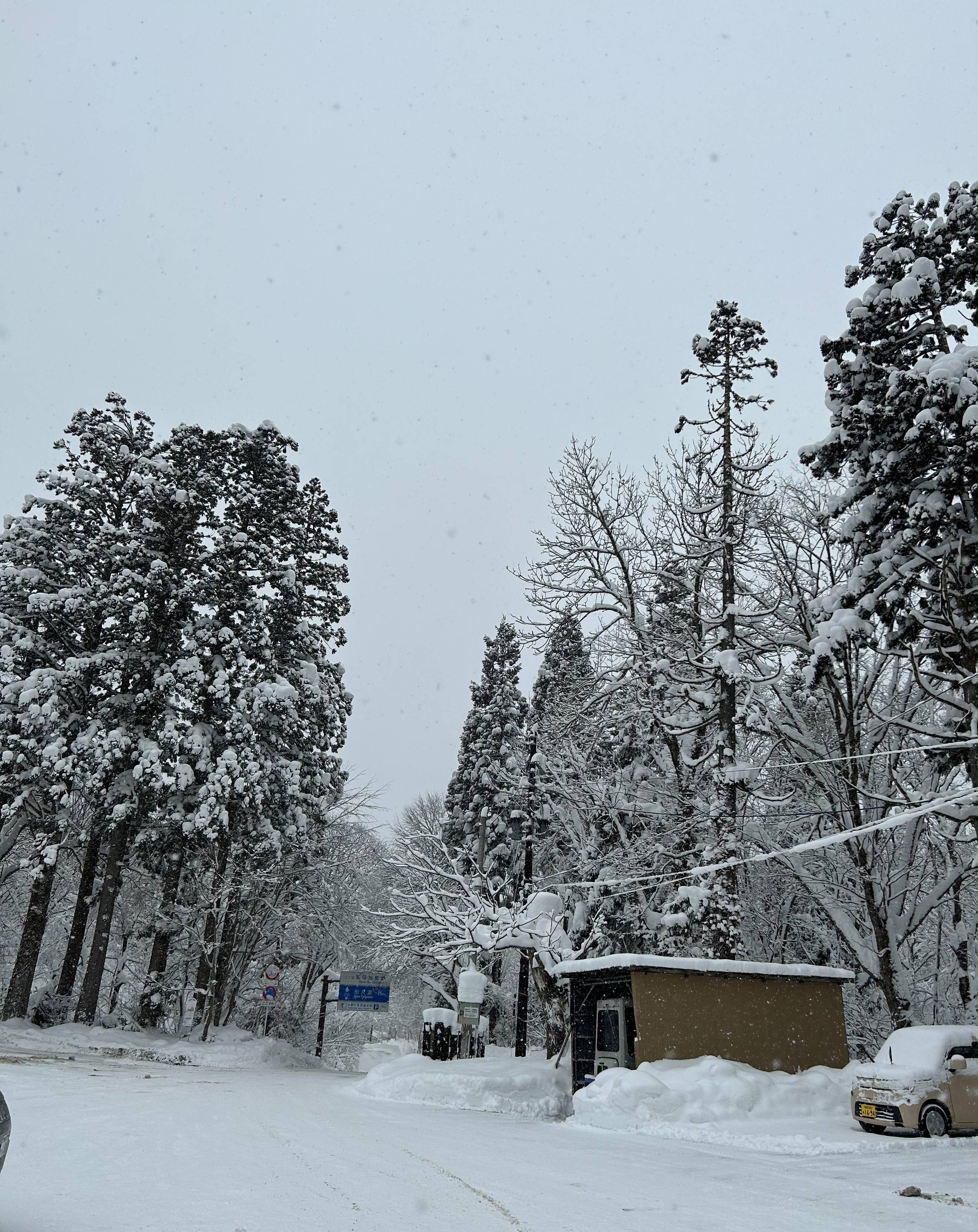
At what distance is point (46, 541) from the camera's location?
2894 cm

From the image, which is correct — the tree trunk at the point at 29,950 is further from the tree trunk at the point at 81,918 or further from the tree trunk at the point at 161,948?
the tree trunk at the point at 161,948

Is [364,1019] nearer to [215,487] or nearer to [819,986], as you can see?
[215,487]

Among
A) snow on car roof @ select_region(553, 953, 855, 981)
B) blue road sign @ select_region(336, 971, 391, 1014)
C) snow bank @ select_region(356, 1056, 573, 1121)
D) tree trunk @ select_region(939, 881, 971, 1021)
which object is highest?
tree trunk @ select_region(939, 881, 971, 1021)

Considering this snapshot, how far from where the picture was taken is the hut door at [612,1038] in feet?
56.4

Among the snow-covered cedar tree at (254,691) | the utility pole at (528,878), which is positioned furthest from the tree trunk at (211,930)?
the utility pole at (528,878)

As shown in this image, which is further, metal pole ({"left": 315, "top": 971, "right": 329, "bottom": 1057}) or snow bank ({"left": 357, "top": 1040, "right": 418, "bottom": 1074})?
metal pole ({"left": 315, "top": 971, "right": 329, "bottom": 1057})

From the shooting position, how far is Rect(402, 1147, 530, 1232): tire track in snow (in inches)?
269

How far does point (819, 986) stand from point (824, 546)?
10.4 m

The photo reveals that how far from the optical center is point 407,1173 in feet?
29.8

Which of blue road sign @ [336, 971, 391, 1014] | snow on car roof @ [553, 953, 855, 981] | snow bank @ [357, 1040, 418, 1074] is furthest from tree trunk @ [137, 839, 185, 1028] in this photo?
snow on car roof @ [553, 953, 855, 981]

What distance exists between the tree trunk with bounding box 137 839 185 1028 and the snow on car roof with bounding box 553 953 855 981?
15019mm

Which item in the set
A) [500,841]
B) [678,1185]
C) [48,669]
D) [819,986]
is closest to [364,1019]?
[500,841]

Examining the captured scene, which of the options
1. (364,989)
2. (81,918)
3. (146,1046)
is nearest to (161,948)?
(81,918)

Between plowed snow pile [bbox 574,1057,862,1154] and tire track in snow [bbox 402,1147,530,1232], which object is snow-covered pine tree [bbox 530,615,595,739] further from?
tire track in snow [bbox 402,1147,530,1232]
